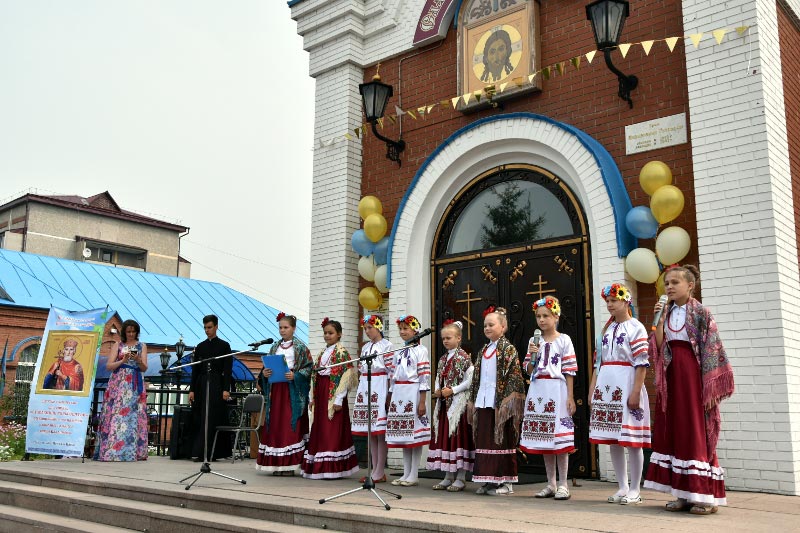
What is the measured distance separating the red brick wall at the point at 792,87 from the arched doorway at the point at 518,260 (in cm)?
198

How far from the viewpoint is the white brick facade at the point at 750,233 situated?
239 inches

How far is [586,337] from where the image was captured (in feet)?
24.1

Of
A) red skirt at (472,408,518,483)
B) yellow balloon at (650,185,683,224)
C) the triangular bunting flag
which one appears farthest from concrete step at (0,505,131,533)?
the triangular bunting flag

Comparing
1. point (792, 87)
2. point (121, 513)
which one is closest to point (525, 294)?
point (792, 87)

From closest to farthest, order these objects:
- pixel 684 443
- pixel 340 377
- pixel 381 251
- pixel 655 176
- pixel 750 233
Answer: pixel 684 443 → pixel 750 233 → pixel 655 176 → pixel 340 377 → pixel 381 251

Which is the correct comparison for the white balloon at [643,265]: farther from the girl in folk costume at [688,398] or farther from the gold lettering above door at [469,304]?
the gold lettering above door at [469,304]

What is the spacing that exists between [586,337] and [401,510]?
3.13 meters

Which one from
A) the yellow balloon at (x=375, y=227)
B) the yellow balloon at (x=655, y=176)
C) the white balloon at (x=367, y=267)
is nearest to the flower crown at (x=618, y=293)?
the yellow balloon at (x=655, y=176)

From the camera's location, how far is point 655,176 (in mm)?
6789

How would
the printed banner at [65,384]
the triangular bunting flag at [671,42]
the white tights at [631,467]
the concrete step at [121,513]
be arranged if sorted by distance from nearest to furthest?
the concrete step at [121,513]
the white tights at [631,467]
the triangular bunting flag at [671,42]
the printed banner at [65,384]

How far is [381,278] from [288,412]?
2.16 m

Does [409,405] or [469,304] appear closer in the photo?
[409,405]

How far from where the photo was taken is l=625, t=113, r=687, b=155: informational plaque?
7.05m

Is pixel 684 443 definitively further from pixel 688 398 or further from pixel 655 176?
pixel 655 176
